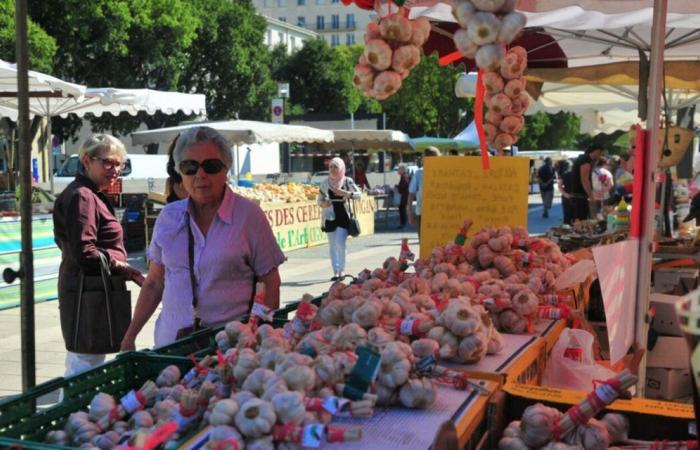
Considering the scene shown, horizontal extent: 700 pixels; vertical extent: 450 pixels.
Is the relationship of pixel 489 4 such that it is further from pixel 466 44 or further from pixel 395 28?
pixel 395 28

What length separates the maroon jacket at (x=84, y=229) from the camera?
13.8 ft

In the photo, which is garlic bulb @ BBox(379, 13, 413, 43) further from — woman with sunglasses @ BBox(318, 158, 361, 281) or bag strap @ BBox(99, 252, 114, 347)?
woman with sunglasses @ BBox(318, 158, 361, 281)

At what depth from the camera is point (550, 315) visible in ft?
10.5

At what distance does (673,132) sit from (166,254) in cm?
501

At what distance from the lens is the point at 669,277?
5.59 metres

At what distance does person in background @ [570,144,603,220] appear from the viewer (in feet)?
45.7

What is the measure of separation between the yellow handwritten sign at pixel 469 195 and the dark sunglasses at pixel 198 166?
174 centimetres

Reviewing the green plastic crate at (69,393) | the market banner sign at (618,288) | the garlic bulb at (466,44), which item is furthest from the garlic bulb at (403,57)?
the green plastic crate at (69,393)

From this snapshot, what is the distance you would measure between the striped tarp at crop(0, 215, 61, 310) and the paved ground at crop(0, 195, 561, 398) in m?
0.17

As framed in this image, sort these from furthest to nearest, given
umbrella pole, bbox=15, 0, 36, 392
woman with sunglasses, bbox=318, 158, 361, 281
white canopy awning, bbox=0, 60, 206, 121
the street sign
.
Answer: the street sign → woman with sunglasses, bbox=318, 158, 361, 281 → white canopy awning, bbox=0, 60, 206, 121 → umbrella pole, bbox=15, 0, 36, 392

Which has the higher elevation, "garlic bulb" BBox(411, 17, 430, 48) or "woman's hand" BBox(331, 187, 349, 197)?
"garlic bulb" BBox(411, 17, 430, 48)

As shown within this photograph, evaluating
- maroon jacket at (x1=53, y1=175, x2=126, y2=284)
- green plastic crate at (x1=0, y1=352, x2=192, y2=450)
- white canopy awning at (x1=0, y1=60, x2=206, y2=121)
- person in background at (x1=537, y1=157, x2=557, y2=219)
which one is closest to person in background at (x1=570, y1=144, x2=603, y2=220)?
white canopy awning at (x1=0, y1=60, x2=206, y2=121)

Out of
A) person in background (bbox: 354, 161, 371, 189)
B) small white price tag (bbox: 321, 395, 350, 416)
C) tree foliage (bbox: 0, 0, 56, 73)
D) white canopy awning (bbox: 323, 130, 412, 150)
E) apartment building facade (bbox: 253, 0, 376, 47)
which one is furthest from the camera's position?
apartment building facade (bbox: 253, 0, 376, 47)

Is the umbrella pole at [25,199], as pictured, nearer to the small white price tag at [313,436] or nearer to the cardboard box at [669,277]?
the small white price tag at [313,436]
